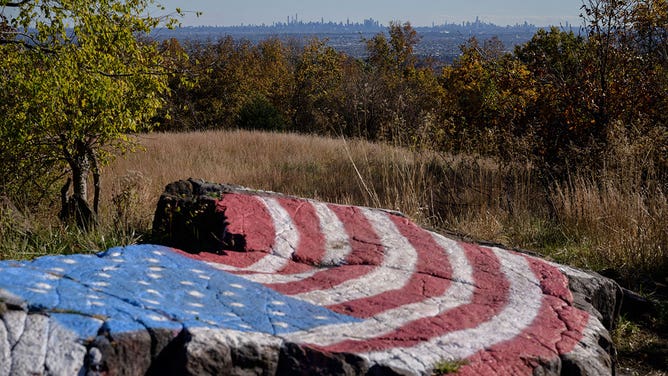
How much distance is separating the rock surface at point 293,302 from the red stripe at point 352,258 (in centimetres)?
1

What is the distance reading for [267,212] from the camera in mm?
3998

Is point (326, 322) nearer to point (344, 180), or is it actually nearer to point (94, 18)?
point (94, 18)

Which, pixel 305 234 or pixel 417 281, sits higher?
pixel 305 234

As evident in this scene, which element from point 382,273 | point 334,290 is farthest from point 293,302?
point 382,273

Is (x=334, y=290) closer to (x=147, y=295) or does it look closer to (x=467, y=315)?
(x=467, y=315)

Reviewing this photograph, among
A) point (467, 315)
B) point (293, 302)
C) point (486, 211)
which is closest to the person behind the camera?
point (293, 302)

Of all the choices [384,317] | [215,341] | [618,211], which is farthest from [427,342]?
[618,211]

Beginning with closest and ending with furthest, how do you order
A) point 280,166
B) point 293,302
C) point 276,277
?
point 293,302, point 276,277, point 280,166

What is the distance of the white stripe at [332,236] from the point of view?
145 inches

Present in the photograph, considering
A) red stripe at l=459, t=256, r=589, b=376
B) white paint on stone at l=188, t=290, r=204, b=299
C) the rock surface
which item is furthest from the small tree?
red stripe at l=459, t=256, r=589, b=376

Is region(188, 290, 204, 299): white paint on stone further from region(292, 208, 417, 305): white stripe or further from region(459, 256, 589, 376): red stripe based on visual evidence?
region(459, 256, 589, 376): red stripe

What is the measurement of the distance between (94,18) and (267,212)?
245 cm

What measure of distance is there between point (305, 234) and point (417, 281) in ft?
2.48

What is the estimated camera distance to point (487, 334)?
113 inches
